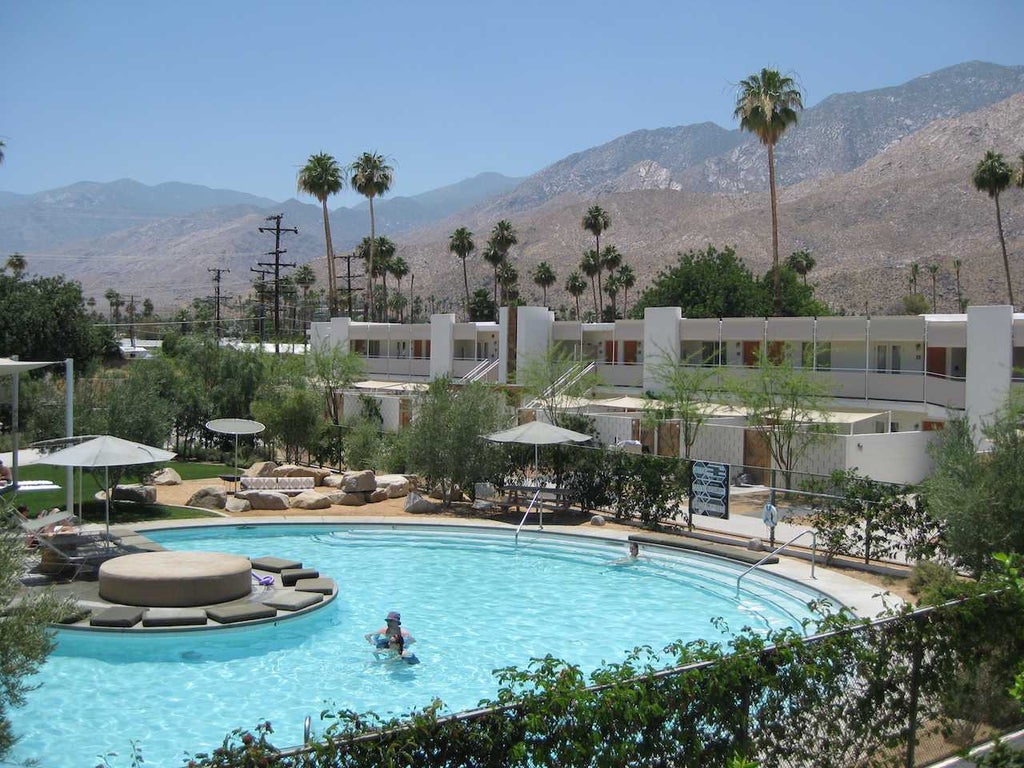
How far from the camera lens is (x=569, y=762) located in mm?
5828

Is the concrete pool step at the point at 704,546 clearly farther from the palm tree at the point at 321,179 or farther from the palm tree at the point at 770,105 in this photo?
the palm tree at the point at 321,179

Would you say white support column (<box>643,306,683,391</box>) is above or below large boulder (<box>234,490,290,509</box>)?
above

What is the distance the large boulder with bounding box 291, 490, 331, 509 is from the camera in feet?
81.4

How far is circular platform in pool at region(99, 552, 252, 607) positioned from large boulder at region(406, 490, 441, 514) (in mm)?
8956

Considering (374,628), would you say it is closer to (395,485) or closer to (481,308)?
(395,485)

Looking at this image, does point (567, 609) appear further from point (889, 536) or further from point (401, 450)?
point (401, 450)

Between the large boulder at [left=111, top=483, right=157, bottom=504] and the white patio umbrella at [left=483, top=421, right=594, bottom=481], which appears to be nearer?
the white patio umbrella at [left=483, top=421, right=594, bottom=481]

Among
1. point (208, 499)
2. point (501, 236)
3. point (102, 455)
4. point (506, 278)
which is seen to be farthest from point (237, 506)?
point (506, 278)

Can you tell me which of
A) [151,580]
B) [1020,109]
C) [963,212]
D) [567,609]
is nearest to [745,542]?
[567,609]

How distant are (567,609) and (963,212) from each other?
14980 cm

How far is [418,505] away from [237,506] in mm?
4775

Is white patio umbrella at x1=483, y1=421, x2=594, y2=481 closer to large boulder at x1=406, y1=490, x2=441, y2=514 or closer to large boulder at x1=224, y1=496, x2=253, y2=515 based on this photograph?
large boulder at x1=406, y1=490, x2=441, y2=514

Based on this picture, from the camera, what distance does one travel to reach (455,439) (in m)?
24.7

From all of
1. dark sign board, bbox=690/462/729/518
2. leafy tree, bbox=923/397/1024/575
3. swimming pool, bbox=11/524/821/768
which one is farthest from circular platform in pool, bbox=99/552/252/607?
leafy tree, bbox=923/397/1024/575
